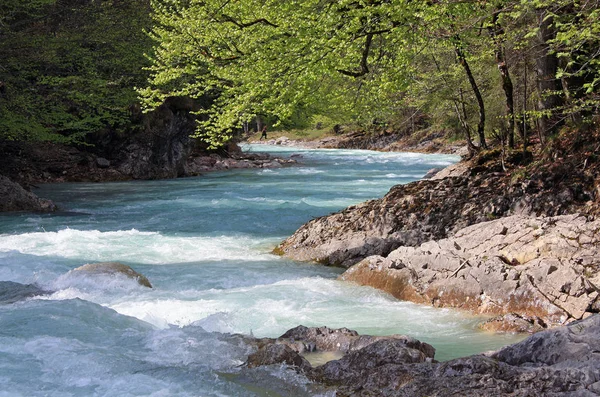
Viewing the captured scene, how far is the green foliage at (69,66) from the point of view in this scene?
72.5 ft

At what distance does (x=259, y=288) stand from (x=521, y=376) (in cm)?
539

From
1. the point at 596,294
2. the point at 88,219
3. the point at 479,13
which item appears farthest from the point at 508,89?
the point at 88,219

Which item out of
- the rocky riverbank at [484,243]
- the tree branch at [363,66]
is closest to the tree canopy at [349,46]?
the tree branch at [363,66]

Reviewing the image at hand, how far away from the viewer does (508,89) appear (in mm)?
14578

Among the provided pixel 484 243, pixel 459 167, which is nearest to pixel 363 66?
pixel 484 243

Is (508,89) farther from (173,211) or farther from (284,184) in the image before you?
(284,184)

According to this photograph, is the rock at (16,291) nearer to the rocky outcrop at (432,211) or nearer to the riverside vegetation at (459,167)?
the riverside vegetation at (459,167)

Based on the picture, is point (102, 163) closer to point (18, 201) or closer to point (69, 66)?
point (69, 66)

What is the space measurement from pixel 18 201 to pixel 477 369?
17.5m

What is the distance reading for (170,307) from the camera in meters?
8.57

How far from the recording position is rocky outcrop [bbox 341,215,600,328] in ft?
25.8

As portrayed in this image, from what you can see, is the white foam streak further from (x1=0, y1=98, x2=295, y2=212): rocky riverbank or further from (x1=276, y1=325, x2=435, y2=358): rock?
(x1=0, y1=98, x2=295, y2=212): rocky riverbank

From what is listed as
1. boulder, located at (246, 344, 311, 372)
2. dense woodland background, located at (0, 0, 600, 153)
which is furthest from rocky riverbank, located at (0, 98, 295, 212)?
boulder, located at (246, 344, 311, 372)

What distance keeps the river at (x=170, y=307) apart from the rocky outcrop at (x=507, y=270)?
15.6 inches
